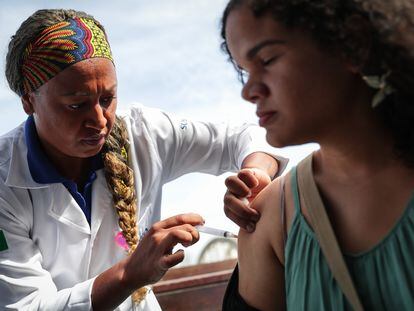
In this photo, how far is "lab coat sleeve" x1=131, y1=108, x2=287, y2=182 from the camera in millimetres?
1871

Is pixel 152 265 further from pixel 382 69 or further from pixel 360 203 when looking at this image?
pixel 382 69

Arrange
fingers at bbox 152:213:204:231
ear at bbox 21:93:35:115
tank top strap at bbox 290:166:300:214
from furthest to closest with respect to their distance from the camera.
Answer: ear at bbox 21:93:35:115
fingers at bbox 152:213:204:231
tank top strap at bbox 290:166:300:214

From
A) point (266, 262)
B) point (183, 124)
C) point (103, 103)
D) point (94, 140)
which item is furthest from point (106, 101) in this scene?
point (266, 262)

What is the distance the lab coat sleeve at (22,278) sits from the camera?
1.52 metres

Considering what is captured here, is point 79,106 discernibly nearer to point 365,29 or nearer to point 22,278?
point 22,278

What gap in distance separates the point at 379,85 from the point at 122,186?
0.97 metres

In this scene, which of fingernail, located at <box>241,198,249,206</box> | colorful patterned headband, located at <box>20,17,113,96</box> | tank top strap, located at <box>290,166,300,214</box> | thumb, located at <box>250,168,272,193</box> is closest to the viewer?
tank top strap, located at <box>290,166,300,214</box>

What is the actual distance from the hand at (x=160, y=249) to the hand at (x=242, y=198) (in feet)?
0.62

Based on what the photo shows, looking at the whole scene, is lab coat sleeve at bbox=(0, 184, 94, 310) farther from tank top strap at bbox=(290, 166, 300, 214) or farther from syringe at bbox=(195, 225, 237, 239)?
tank top strap at bbox=(290, 166, 300, 214)

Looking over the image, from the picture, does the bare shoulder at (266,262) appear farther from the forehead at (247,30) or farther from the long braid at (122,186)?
the long braid at (122,186)

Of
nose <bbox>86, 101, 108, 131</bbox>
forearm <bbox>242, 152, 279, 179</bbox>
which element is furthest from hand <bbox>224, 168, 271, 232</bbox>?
nose <bbox>86, 101, 108, 131</bbox>

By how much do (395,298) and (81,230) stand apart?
1.00 m

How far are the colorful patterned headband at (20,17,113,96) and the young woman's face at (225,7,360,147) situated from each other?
0.69 m

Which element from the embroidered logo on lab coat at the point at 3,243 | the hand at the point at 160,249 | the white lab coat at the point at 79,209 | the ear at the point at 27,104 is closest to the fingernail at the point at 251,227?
the hand at the point at 160,249
